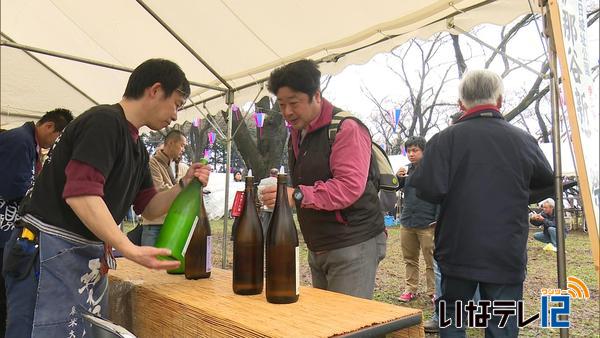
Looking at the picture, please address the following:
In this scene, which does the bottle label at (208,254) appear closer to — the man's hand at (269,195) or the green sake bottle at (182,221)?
the green sake bottle at (182,221)

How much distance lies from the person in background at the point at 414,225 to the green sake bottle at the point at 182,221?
2801mm

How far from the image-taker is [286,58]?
11.9 ft

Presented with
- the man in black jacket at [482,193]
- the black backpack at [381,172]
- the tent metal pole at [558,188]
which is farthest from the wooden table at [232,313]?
the tent metal pole at [558,188]

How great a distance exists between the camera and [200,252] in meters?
1.43

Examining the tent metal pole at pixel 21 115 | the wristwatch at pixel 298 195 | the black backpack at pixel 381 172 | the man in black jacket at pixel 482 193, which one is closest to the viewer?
the wristwatch at pixel 298 195

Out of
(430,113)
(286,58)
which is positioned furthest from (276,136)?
(430,113)

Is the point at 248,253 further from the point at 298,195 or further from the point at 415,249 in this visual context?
the point at 415,249

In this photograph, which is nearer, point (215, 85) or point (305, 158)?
point (305, 158)

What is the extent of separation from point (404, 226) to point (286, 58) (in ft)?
7.18

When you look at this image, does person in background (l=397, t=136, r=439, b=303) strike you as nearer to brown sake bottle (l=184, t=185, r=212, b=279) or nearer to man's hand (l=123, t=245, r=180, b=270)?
brown sake bottle (l=184, t=185, r=212, b=279)

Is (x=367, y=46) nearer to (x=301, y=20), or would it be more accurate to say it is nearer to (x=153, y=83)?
(x=301, y=20)

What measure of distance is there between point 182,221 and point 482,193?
1.34 m

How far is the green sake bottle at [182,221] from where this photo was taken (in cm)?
118

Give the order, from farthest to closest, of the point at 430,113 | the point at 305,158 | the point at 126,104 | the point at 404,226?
A: the point at 430,113, the point at 404,226, the point at 305,158, the point at 126,104
